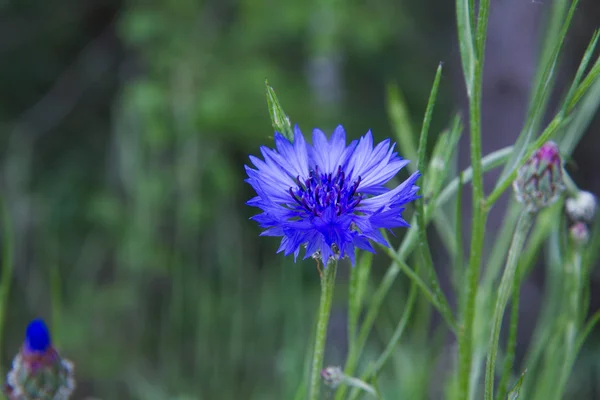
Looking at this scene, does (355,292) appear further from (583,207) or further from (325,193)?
(583,207)

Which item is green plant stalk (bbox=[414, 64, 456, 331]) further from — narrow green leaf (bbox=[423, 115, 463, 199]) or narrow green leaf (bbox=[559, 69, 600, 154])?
narrow green leaf (bbox=[559, 69, 600, 154])

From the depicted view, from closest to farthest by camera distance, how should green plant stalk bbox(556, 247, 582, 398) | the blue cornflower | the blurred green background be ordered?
the blue cornflower < green plant stalk bbox(556, 247, 582, 398) < the blurred green background

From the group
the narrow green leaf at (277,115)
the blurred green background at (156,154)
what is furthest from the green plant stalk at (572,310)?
the blurred green background at (156,154)

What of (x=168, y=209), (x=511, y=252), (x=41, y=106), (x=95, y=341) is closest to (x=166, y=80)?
(x=168, y=209)

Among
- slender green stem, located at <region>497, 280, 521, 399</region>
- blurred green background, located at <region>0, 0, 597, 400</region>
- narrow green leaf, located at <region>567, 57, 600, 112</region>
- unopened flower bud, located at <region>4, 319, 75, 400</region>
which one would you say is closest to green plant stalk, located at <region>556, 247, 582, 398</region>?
slender green stem, located at <region>497, 280, 521, 399</region>

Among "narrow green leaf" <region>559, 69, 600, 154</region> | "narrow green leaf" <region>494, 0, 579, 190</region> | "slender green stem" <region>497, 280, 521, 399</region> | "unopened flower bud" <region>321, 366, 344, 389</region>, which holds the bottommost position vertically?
"unopened flower bud" <region>321, 366, 344, 389</region>
